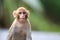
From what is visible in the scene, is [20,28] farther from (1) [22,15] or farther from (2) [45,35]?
(2) [45,35]

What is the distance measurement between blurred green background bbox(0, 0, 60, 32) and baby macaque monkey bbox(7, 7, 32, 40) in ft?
2.36

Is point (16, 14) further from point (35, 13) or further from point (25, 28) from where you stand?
point (35, 13)

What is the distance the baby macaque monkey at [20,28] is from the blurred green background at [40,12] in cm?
72

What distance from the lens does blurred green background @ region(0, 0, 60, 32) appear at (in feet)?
6.72

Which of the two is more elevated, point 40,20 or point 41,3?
point 41,3

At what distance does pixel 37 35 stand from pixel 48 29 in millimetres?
111

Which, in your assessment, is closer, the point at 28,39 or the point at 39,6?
the point at 28,39

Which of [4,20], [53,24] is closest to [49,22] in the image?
[53,24]

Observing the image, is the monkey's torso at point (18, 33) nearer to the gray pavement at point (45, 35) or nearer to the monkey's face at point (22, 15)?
the monkey's face at point (22, 15)

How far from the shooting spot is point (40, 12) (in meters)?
2.16

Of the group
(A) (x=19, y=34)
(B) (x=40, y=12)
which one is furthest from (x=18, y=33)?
(B) (x=40, y=12)

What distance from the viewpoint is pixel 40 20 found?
207 cm

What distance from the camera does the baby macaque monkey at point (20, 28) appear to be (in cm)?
124

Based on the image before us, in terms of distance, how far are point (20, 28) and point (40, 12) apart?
925 millimetres
